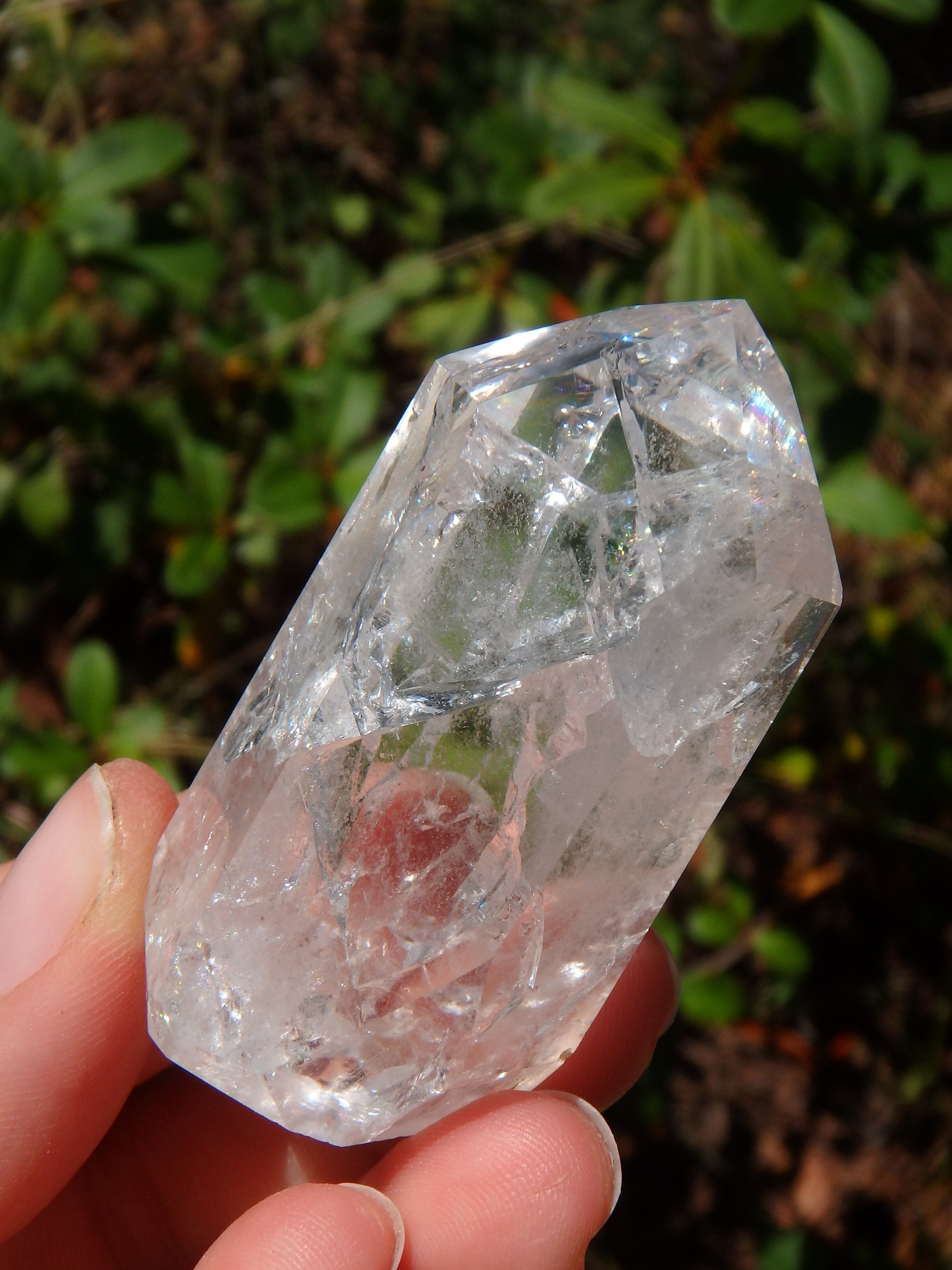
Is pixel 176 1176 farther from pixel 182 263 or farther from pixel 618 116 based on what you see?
pixel 618 116

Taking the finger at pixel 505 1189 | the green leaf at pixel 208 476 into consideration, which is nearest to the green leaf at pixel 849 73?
the green leaf at pixel 208 476

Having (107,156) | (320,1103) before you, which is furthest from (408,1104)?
(107,156)

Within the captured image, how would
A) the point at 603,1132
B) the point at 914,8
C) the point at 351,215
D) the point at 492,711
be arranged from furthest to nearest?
the point at 351,215, the point at 914,8, the point at 603,1132, the point at 492,711

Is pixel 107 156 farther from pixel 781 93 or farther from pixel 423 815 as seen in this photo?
pixel 781 93

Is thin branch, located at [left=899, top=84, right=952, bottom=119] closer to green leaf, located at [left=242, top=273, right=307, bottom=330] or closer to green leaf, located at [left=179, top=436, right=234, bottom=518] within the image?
Answer: green leaf, located at [left=242, top=273, right=307, bottom=330]

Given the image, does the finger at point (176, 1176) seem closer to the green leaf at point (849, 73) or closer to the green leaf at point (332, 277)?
the green leaf at point (332, 277)

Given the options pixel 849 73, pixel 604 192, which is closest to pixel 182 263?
pixel 604 192
